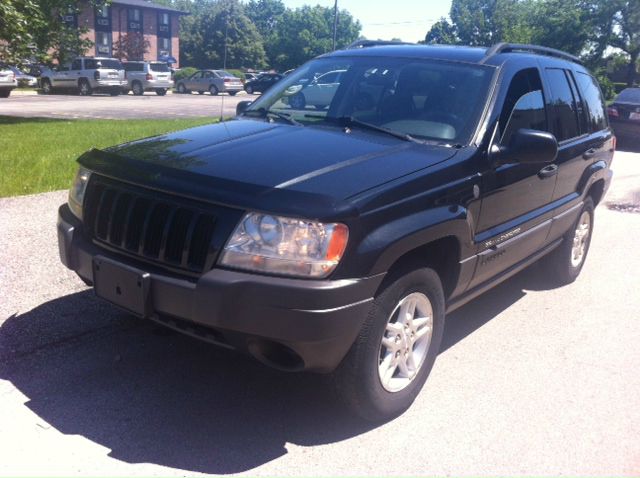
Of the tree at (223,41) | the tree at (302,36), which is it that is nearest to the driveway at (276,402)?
the tree at (302,36)

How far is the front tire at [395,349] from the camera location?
320 cm

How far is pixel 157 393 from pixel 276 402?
25.3 inches

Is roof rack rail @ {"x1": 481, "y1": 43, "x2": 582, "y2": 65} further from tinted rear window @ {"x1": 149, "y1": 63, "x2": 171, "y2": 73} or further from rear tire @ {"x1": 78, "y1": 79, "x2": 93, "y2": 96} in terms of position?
tinted rear window @ {"x1": 149, "y1": 63, "x2": 171, "y2": 73}

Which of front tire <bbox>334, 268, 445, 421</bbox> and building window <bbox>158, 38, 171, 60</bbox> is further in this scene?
building window <bbox>158, 38, 171, 60</bbox>

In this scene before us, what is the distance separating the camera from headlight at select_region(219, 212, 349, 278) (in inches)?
116

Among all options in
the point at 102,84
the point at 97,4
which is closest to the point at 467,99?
the point at 97,4

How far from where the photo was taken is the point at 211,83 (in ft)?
141

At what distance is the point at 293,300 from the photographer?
289cm

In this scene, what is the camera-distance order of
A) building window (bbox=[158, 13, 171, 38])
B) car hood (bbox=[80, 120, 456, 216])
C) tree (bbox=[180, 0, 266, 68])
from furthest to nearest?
tree (bbox=[180, 0, 266, 68]) → building window (bbox=[158, 13, 171, 38]) → car hood (bbox=[80, 120, 456, 216])

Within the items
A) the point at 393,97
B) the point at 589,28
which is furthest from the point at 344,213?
the point at 589,28

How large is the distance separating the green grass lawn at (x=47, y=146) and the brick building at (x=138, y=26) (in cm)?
5375

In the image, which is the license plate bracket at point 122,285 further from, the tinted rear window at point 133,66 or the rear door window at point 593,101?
the tinted rear window at point 133,66

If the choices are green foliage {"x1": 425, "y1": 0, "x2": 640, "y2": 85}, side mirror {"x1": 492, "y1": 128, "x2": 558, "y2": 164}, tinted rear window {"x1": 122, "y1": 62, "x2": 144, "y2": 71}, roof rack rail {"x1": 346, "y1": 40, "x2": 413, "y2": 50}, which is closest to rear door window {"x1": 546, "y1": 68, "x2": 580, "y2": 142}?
side mirror {"x1": 492, "y1": 128, "x2": 558, "y2": 164}

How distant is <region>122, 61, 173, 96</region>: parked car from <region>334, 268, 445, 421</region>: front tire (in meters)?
36.3
